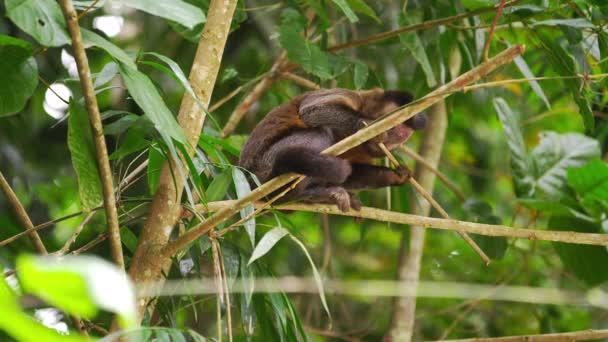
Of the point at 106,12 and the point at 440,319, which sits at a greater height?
the point at 106,12

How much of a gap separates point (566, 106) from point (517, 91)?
0.72m

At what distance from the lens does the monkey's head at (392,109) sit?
3.52m

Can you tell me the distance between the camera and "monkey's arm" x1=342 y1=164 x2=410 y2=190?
143 inches

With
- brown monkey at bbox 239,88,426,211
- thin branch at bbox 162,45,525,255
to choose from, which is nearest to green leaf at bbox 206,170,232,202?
thin branch at bbox 162,45,525,255

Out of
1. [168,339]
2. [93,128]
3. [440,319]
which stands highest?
[93,128]

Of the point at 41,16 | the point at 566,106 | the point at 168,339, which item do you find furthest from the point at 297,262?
the point at 41,16

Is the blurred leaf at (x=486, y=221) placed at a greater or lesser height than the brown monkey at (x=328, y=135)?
lesser

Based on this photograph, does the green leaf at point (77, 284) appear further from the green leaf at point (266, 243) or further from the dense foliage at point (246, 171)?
the green leaf at point (266, 243)

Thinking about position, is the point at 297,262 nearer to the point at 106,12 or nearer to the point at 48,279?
the point at 106,12

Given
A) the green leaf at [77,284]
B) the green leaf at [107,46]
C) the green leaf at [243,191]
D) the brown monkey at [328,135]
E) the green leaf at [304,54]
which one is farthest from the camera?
the brown monkey at [328,135]

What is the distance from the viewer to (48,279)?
1.64 feet

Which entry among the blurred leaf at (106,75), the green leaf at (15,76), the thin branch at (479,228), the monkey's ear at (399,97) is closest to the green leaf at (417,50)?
the monkey's ear at (399,97)

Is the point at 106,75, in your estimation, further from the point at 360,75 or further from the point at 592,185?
the point at 592,185

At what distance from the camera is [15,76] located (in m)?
2.07
